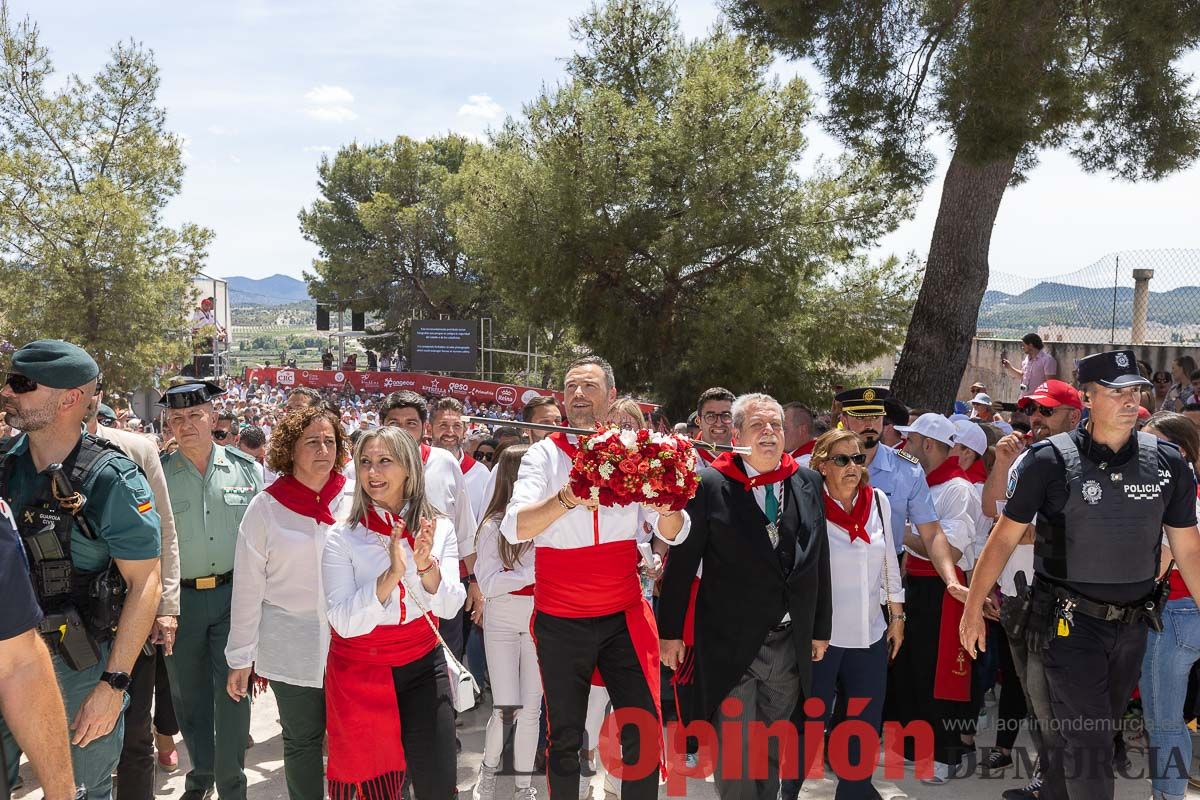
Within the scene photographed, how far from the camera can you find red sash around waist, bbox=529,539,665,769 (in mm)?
3977

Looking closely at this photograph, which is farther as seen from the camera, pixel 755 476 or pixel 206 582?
pixel 206 582

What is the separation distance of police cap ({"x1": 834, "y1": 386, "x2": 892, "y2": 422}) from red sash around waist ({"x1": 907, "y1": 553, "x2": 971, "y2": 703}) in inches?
36.3

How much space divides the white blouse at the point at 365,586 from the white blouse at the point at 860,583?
179cm

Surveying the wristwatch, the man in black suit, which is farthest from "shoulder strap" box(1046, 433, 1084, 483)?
the wristwatch

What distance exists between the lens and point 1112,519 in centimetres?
393

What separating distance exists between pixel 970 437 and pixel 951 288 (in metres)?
5.57

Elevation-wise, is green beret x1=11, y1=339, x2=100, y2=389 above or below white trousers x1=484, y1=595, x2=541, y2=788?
above

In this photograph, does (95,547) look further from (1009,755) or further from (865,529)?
(1009,755)

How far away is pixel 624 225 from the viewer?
48.1 ft

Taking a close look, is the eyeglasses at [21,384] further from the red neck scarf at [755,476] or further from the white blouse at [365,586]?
the red neck scarf at [755,476]

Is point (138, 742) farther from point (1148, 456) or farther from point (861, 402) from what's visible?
point (1148, 456)

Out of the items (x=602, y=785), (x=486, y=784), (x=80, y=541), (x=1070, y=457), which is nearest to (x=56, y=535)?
(x=80, y=541)

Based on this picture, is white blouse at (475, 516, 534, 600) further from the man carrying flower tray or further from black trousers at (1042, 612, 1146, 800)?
black trousers at (1042, 612, 1146, 800)

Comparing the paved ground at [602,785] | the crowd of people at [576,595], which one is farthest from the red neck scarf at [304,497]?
the paved ground at [602,785]
